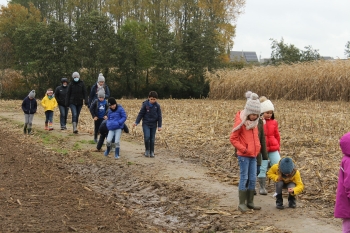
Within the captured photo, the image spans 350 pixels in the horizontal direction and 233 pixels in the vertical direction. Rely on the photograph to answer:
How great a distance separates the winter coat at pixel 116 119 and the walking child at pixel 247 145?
511 cm

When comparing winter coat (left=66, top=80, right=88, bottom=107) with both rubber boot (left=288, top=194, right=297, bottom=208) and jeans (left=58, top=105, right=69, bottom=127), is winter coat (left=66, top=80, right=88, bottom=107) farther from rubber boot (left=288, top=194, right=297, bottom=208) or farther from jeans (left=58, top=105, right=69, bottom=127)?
rubber boot (left=288, top=194, right=297, bottom=208)

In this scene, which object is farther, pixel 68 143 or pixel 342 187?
pixel 68 143

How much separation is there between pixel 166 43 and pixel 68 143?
101 ft

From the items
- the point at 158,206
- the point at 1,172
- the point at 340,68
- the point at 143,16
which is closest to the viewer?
the point at 158,206

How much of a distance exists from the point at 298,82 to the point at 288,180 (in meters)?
22.1

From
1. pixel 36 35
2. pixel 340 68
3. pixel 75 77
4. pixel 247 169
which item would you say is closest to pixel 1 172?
pixel 247 169

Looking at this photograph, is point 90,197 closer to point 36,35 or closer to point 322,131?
point 322,131

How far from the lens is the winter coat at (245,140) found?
24.5 ft

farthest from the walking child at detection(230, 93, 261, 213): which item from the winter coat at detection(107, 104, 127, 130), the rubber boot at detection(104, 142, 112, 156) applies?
the rubber boot at detection(104, 142, 112, 156)

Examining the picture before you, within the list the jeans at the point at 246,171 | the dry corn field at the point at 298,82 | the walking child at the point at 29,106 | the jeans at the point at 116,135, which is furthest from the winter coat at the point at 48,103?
the dry corn field at the point at 298,82

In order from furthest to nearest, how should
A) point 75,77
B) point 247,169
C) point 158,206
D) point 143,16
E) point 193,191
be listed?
point 143,16, point 75,77, point 193,191, point 158,206, point 247,169

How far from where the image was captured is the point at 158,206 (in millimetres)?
8141

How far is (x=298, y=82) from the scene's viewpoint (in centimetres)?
2856

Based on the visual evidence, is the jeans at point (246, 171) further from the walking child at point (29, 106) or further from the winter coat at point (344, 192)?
the walking child at point (29, 106)
